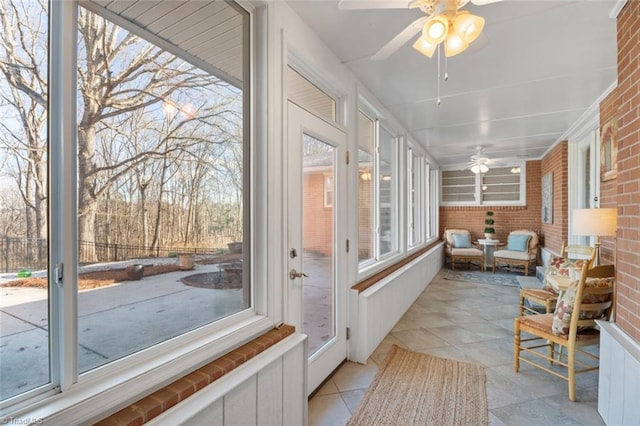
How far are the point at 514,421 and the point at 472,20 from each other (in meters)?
2.29

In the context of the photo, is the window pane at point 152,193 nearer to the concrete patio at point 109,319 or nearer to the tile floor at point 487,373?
the concrete patio at point 109,319

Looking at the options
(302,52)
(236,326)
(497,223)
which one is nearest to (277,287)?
(236,326)

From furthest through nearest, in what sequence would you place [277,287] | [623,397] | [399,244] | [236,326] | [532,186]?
[532,186]
[399,244]
[277,287]
[623,397]
[236,326]

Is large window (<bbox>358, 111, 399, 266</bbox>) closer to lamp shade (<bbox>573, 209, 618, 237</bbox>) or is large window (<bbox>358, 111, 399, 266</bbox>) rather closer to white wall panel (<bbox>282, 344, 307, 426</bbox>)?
white wall panel (<bbox>282, 344, 307, 426</bbox>)

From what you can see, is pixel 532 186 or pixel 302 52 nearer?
pixel 302 52

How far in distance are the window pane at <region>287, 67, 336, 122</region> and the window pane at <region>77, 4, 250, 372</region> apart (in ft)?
1.51

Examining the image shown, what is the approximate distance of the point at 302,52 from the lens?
6.40 ft

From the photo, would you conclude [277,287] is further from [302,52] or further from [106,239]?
[302,52]

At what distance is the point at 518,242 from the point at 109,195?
24.7 feet

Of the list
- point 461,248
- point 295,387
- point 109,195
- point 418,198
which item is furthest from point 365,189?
point 461,248

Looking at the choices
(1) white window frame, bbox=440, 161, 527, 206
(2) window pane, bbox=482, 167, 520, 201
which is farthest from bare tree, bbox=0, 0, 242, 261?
(2) window pane, bbox=482, 167, 520, 201

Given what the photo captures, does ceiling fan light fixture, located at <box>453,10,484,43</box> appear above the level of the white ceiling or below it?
below

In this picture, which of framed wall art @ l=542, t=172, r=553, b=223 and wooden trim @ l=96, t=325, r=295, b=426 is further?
framed wall art @ l=542, t=172, r=553, b=223

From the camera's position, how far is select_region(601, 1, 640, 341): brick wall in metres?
1.58
